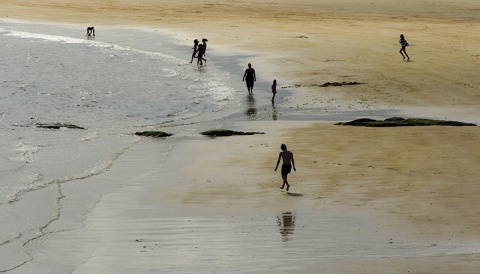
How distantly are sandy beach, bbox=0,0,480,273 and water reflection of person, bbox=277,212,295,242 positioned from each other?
0.06 meters

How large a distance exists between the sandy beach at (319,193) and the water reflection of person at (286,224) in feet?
0.21

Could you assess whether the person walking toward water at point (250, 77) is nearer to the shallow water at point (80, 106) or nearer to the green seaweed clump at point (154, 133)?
the shallow water at point (80, 106)

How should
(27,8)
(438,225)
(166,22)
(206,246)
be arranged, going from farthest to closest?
(27,8)
(166,22)
(438,225)
(206,246)

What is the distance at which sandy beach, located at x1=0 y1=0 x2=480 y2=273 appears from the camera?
1634cm

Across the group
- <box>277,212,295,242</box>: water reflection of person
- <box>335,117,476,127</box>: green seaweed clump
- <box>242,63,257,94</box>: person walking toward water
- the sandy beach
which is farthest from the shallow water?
<box>335,117,476,127</box>: green seaweed clump

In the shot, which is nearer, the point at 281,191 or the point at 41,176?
the point at 281,191

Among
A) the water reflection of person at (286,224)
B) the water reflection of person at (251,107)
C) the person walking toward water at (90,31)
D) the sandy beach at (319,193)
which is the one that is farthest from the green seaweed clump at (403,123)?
the person walking toward water at (90,31)

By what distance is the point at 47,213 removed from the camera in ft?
67.2

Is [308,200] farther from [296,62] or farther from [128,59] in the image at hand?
[128,59]

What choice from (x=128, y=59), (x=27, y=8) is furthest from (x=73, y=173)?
(x=27, y=8)

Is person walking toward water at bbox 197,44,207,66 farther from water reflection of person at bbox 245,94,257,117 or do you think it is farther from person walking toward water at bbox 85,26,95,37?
person walking toward water at bbox 85,26,95,37

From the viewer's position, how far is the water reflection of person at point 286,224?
706 inches

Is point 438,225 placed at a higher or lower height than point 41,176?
higher

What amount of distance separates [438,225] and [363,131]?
11.6 m
